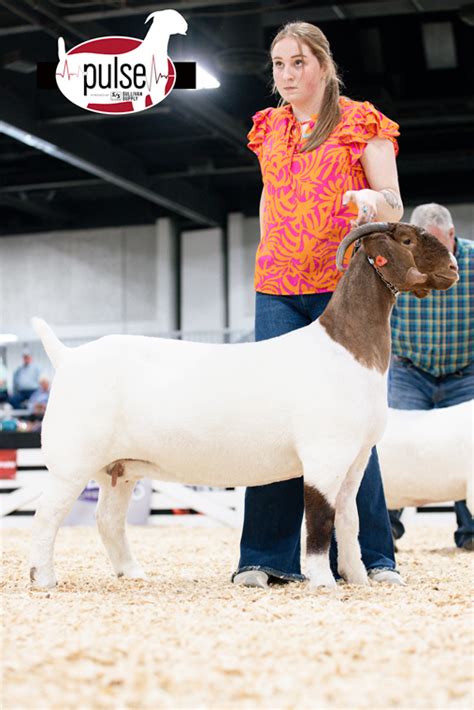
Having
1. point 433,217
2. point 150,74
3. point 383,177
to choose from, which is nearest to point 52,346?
point 383,177

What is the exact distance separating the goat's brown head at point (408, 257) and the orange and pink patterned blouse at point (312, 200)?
0.71 ft

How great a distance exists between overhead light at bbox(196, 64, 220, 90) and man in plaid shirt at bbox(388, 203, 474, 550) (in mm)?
5775

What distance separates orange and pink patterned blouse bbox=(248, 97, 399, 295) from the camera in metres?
3.11

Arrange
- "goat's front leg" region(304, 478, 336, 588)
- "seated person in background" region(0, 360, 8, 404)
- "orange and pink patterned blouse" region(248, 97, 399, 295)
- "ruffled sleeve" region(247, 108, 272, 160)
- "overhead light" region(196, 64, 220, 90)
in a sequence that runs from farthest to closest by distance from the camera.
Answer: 1. "seated person in background" region(0, 360, 8, 404)
2. "overhead light" region(196, 64, 220, 90)
3. "ruffled sleeve" region(247, 108, 272, 160)
4. "orange and pink patterned blouse" region(248, 97, 399, 295)
5. "goat's front leg" region(304, 478, 336, 588)

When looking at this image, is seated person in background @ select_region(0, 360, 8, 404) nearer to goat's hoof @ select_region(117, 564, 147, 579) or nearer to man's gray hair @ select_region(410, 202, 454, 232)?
man's gray hair @ select_region(410, 202, 454, 232)

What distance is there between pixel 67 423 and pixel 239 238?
559 inches

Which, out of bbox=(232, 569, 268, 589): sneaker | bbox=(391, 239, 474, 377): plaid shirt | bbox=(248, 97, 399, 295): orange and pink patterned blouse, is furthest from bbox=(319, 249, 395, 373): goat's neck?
bbox=(391, 239, 474, 377): plaid shirt

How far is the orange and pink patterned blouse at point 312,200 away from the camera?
3111 millimetres

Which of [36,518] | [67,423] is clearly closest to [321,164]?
[67,423]

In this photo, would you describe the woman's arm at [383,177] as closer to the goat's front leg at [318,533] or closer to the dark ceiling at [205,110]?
the goat's front leg at [318,533]

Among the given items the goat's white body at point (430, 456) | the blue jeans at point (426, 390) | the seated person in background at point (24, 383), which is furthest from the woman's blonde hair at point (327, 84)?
the seated person in background at point (24, 383)

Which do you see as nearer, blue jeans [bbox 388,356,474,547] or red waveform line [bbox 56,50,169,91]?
blue jeans [bbox 388,356,474,547]

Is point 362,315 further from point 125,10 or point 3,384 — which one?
point 3,384

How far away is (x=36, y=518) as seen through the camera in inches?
115
